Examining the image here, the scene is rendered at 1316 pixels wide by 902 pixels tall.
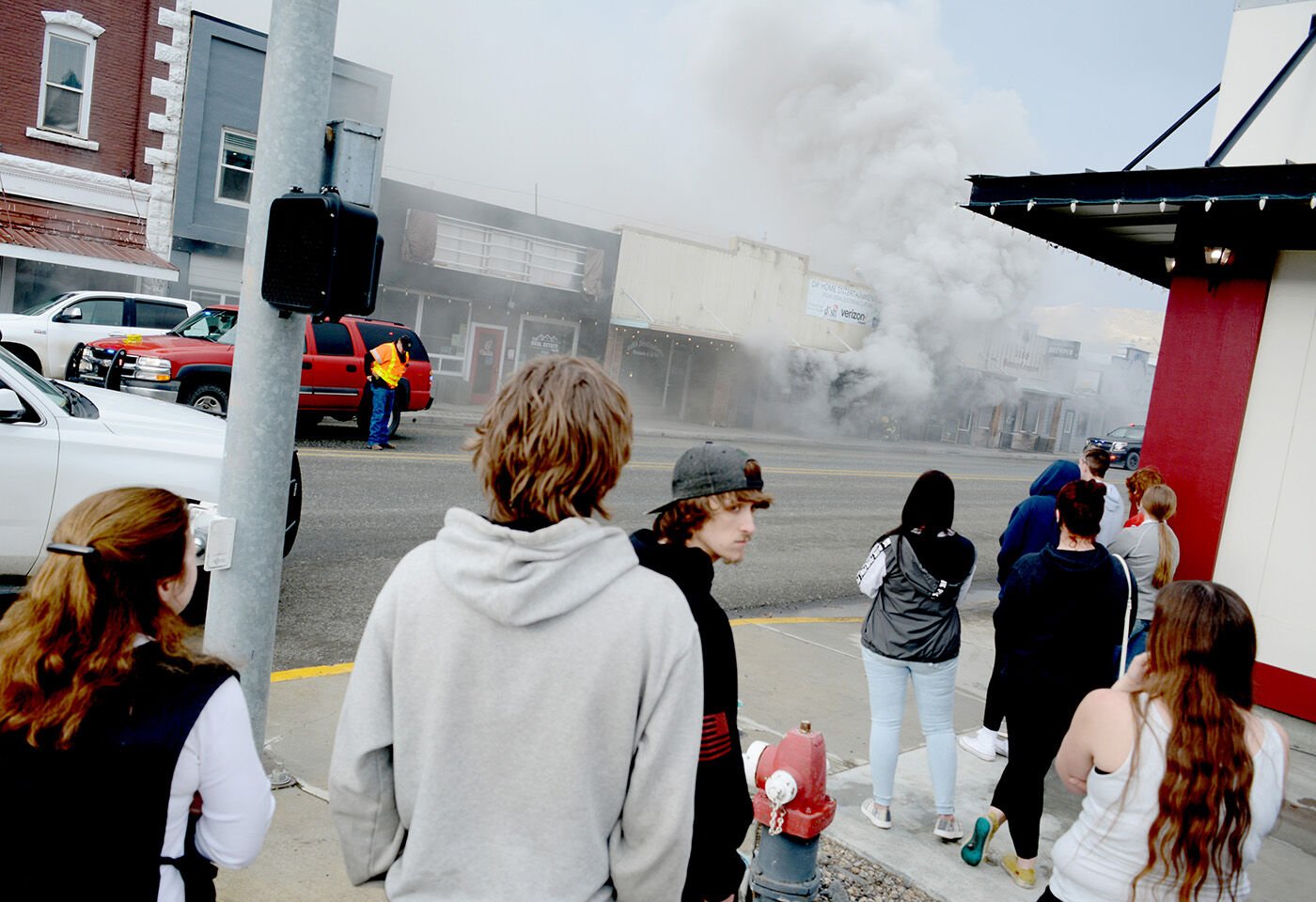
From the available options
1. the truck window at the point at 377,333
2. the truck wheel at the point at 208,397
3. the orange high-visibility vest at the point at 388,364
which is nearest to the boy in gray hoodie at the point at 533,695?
the truck wheel at the point at 208,397

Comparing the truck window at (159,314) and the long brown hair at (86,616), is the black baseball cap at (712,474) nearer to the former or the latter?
the long brown hair at (86,616)

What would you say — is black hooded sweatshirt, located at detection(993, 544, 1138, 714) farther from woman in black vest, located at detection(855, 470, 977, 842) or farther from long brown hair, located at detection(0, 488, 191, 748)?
long brown hair, located at detection(0, 488, 191, 748)

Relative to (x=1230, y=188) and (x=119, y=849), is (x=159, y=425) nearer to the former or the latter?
(x=119, y=849)

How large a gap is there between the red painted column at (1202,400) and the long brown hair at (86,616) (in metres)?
6.36

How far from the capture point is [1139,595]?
5.36 m

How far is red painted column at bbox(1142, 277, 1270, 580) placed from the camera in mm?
6367

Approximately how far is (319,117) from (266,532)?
1.48m

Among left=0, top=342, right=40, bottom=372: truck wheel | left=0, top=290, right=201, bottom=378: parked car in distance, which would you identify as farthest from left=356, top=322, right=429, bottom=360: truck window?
left=0, top=342, right=40, bottom=372: truck wheel

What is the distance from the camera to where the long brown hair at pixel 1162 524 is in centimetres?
527

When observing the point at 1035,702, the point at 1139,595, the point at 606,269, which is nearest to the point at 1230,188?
the point at 1139,595

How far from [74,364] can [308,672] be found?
9.90 metres

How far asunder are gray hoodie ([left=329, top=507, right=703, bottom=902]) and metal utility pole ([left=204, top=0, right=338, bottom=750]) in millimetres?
1980

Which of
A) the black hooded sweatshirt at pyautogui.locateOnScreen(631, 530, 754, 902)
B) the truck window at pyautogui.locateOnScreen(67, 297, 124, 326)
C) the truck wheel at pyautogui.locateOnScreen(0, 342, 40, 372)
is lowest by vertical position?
the truck wheel at pyautogui.locateOnScreen(0, 342, 40, 372)

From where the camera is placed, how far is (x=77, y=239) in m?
17.8
